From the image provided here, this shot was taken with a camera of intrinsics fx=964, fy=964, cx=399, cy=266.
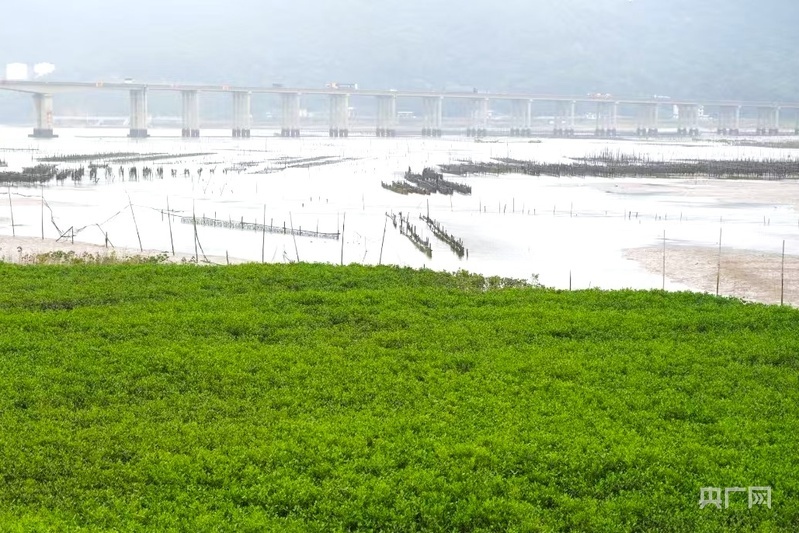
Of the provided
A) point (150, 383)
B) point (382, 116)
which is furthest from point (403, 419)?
point (382, 116)

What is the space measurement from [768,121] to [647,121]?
29.1 meters

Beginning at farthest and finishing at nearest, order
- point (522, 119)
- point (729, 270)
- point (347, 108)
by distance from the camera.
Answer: point (522, 119) → point (347, 108) → point (729, 270)

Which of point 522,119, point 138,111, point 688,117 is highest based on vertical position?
point 688,117

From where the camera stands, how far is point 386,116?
160 m

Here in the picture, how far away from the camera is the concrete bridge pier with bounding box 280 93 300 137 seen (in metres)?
149

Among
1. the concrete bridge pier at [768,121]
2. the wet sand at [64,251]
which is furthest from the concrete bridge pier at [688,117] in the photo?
the wet sand at [64,251]

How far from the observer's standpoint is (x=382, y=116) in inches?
6329

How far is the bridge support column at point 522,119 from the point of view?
567 feet

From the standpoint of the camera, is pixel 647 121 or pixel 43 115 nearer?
pixel 43 115

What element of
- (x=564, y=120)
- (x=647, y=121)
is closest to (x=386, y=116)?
(x=564, y=120)

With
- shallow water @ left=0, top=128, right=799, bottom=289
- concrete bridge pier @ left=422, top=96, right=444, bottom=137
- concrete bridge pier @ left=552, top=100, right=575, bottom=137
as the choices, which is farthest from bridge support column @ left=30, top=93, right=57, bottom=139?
concrete bridge pier @ left=552, top=100, right=575, bottom=137

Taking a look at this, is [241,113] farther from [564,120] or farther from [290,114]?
[564,120]

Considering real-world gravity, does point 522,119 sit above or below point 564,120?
below

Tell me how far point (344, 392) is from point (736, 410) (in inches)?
198
